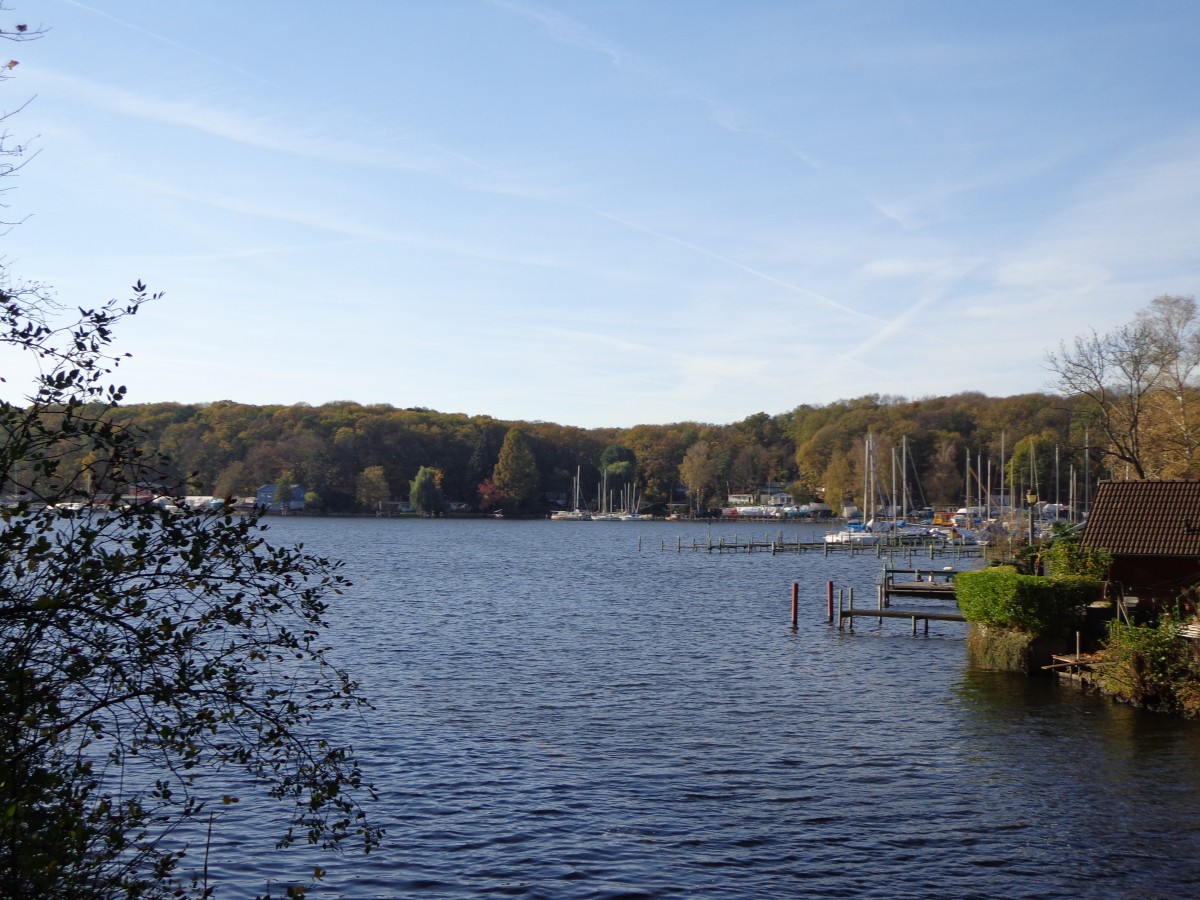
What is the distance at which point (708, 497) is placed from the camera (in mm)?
197125

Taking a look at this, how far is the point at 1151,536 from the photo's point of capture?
3103 cm

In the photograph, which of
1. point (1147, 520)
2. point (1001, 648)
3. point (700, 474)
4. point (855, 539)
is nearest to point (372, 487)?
point (700, 474)

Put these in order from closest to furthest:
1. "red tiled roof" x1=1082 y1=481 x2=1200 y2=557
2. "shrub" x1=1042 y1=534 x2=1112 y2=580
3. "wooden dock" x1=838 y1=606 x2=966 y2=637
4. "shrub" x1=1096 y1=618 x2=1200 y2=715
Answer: "shrub" x1=1096 y1=618 x2=1200 y2=715
"red tiled roof" x1=1082 y1=481 x2=1200 y2=557
"shrub" x1=1042 y1=534 x2=1112 y2=580
"wooden dock" x1=838 y1=606 x2=966 y2=637

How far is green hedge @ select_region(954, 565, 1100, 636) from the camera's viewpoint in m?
30.3

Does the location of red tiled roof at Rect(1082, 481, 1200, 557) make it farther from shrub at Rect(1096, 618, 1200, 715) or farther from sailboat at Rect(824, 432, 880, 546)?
sailboat at Rect(824, 432, 880, 546)

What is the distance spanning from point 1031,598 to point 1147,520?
4279 millimetres

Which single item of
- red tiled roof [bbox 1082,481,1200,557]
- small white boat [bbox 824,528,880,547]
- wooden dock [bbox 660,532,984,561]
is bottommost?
wooden dock [bbox 660,532,984,561]

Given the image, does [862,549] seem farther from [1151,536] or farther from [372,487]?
[372,487]

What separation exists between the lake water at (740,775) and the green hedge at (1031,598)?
175 cm

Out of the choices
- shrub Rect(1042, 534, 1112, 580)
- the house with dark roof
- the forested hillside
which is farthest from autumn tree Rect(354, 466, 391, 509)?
the house with dark roof

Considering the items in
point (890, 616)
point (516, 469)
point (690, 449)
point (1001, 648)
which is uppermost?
point (690, 449)

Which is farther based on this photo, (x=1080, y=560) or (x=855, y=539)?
(x=855, y=539)

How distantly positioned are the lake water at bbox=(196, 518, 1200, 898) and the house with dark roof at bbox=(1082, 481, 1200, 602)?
3.99 metres

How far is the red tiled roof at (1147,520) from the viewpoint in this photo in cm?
3044
